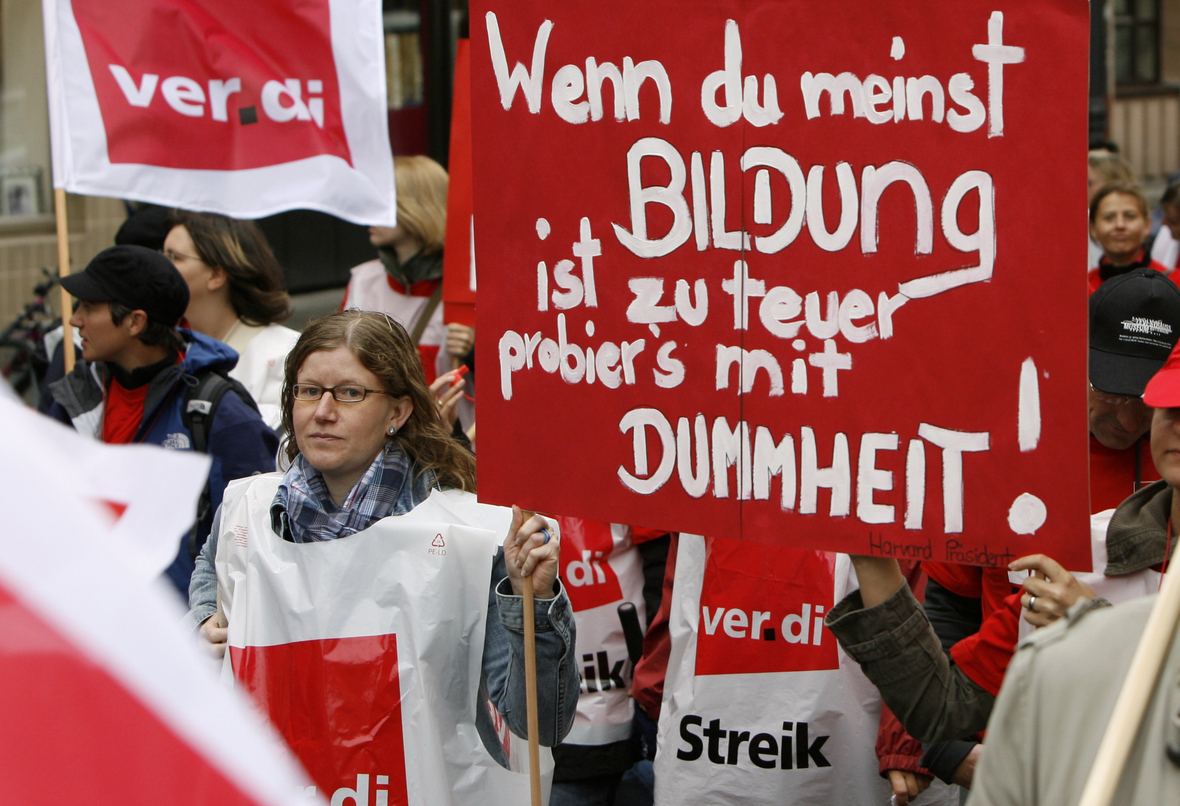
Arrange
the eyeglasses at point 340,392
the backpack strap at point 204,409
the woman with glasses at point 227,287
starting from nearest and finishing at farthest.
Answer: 1. the eyeglasses at point 340,392
2. the backpack strap at point 204,409
3. the woman with glasses at point 227,287

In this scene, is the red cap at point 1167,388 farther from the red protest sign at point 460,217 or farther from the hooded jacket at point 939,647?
the red protest sign at point 460,217

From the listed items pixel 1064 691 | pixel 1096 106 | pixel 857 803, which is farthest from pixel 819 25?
pixel 1096 106

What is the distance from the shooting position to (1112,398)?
2.74m

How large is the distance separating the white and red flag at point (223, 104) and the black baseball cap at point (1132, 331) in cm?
250

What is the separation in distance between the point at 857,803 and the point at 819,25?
1.73 m

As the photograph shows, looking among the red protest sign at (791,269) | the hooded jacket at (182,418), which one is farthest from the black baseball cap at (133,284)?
the red protest sign at (791,269)

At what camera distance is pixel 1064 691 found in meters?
1.53

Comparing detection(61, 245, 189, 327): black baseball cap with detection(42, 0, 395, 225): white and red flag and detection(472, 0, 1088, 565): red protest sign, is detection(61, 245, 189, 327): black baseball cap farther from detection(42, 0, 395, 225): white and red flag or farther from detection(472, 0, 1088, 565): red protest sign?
detection(472, 0, 1088, 565): red protest sign

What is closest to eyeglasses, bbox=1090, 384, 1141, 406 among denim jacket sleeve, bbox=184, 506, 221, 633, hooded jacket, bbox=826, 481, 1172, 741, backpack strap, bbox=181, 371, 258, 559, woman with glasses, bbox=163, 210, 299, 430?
hooded jacket, bbox=826, 481, 1172, 741

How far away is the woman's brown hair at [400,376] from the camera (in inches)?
107

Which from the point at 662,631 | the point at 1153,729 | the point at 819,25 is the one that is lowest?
the point at 662,631

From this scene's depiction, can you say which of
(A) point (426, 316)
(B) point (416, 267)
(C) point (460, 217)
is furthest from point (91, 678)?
(B) point (416, 267)

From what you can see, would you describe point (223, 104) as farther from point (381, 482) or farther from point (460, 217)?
point (381, 482)

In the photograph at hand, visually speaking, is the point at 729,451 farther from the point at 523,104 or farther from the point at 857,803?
the point at 857,803
